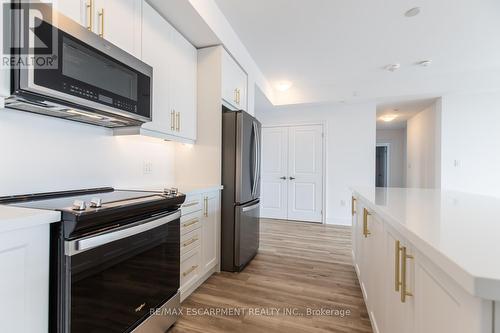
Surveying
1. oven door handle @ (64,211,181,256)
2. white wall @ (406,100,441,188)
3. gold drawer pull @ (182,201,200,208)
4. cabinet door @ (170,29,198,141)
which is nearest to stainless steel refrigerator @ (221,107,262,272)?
cabinet door @ (170,29,198,141)

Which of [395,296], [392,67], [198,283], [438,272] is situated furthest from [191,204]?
[392,67]

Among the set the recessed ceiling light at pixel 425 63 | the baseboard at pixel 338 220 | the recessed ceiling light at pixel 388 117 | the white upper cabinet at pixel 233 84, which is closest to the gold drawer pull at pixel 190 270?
the white upper cabinet at pixel 233 84

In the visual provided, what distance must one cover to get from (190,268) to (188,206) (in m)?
0.54

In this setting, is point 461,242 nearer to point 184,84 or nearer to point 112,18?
point 112,18

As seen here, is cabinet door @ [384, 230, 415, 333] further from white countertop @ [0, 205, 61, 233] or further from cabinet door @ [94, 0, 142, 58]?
cabinet door @ [94, 0, 142, 58]

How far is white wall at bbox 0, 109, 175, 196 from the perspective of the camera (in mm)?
1315

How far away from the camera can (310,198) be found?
16.6 ft

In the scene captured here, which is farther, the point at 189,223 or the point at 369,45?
the point at 369,45

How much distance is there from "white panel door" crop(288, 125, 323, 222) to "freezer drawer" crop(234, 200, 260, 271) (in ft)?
7.48

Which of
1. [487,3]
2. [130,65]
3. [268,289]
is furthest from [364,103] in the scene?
[130,65]

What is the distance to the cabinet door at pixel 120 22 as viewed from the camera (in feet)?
4.90

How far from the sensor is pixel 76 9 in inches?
53.4

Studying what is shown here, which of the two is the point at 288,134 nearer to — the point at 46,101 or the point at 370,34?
the point at 370,34

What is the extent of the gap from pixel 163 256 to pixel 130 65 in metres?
1.27
